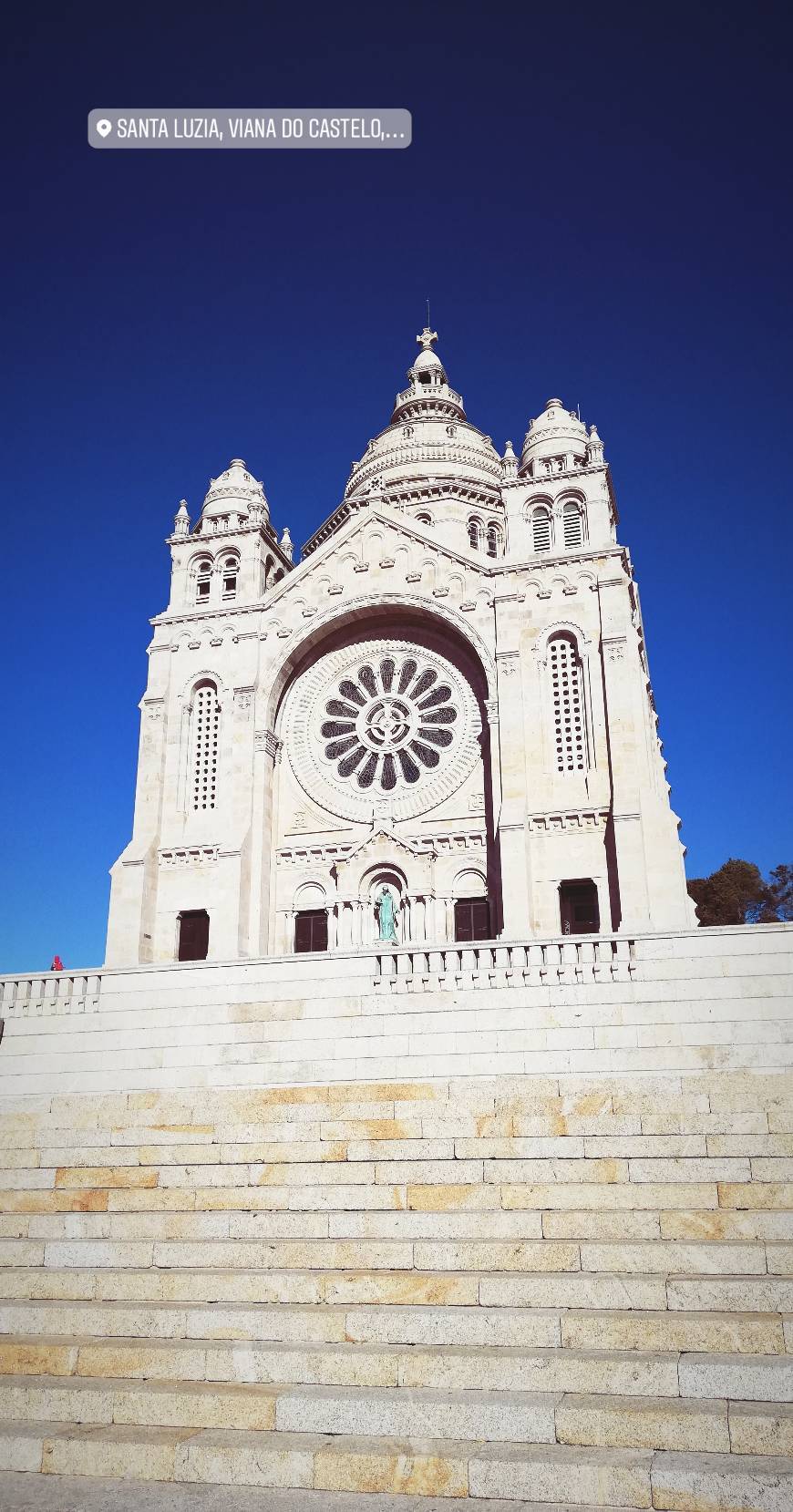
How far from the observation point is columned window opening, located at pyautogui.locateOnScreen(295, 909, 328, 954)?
32625mm

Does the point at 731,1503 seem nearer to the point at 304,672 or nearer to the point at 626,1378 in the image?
the point at 626,1378

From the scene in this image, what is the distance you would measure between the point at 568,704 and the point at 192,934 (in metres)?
13.9

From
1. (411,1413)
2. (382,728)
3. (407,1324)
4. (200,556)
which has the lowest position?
(411,1413)

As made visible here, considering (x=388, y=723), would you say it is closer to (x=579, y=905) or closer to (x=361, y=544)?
(x=361, y=544)

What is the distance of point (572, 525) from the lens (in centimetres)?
3462

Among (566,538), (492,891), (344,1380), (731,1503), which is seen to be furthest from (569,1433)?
(566,538)

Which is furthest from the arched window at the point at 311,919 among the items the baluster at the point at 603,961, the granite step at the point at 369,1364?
the granite step at the point at 369,1364

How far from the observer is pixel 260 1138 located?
1501cm

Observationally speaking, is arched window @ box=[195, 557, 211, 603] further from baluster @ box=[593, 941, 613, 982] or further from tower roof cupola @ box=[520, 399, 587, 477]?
baluster @ box=[593, 941, 613, 982]

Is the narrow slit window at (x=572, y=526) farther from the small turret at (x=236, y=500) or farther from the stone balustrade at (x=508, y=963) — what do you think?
the stone balustrade at (x=508, y=963)

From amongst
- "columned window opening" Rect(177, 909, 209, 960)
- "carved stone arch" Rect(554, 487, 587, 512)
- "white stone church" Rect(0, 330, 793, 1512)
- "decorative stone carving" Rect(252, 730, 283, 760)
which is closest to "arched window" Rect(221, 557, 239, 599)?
"white stone church" Rect(0, 330, 793, 1512)

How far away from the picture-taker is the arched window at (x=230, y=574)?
37500 millimetres

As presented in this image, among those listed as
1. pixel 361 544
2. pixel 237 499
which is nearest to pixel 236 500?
pixel 237 499

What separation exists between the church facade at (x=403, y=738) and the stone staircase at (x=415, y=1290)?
14533mm
